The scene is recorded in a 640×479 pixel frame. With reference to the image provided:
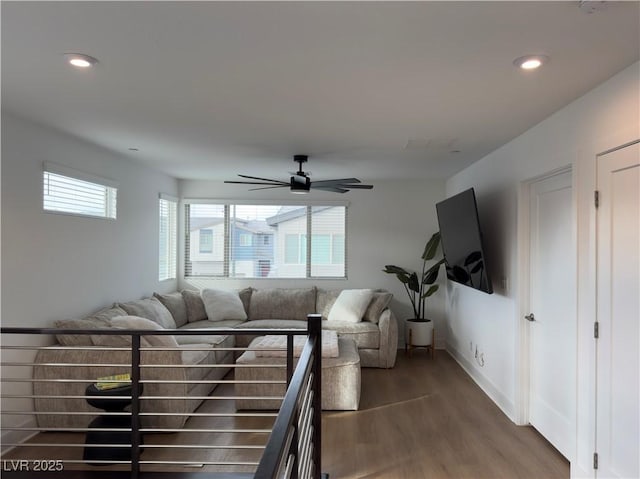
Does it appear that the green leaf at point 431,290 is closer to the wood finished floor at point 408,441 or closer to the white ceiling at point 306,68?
the wood finished floor at point 408,441

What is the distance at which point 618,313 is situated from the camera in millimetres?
2256

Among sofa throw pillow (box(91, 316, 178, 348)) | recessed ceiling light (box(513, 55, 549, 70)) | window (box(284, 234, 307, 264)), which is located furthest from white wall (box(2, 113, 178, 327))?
recessed ceiling light (box(513, 55, 549, 70))

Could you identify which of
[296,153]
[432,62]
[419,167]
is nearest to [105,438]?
[296,153]

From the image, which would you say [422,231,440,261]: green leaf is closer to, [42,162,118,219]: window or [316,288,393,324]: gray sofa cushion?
[316,288,393,324]: gray sofa cushion

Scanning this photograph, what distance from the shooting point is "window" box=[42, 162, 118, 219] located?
11.4 ft

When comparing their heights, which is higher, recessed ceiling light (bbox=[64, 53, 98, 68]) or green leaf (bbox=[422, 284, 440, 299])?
recessed ceiling light (bbox=[64, 53, 98, 68])

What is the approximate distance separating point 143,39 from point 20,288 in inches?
89.9

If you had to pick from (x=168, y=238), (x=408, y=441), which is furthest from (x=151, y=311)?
(x=408, y=441)

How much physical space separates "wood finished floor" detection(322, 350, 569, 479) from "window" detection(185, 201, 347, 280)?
2.43m

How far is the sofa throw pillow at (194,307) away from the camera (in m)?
5.74

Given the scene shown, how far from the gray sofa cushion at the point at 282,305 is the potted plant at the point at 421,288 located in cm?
122

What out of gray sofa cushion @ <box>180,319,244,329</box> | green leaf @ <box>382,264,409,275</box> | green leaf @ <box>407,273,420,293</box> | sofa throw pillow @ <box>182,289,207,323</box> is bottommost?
gray sofa cushion @ <box>180,319,244,329</box>

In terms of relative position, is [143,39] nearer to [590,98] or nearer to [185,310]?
[590,98]

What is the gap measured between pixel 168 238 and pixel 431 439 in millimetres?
4509
